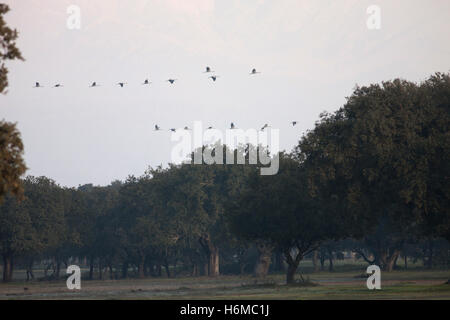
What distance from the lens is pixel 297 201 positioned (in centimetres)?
7831

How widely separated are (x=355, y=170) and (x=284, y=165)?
72.3 feet

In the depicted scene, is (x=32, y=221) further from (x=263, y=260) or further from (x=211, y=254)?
(x=263, y=260)

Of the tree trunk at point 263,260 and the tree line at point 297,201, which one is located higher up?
the tree line at point 297,201

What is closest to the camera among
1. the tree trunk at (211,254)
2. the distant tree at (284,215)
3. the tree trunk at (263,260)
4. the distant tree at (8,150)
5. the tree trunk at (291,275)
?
the distant tree at (8,150)

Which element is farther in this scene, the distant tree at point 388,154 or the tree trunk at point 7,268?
the tree trunk at point 7,268

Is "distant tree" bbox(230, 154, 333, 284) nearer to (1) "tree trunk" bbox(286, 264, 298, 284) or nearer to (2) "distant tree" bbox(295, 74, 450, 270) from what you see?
(1) "tree trunk" bbox(286, 264, 298, 284)

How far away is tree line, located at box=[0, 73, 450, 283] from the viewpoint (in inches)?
2499

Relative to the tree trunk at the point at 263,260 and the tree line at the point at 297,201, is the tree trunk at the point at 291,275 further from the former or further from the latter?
the tree trunk at the point at 263,260

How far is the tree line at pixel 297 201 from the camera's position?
6347 centimetres

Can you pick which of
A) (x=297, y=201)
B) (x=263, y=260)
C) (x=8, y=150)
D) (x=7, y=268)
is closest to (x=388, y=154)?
(x=297, y=201)

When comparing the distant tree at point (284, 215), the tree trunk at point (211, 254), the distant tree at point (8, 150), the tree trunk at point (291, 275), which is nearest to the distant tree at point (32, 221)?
the tree trunk at point (211, 254)

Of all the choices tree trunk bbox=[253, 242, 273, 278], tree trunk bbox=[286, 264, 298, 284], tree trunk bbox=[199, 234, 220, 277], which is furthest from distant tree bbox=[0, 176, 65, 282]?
tree trunk bbox=[286, 264, 298, 284]
